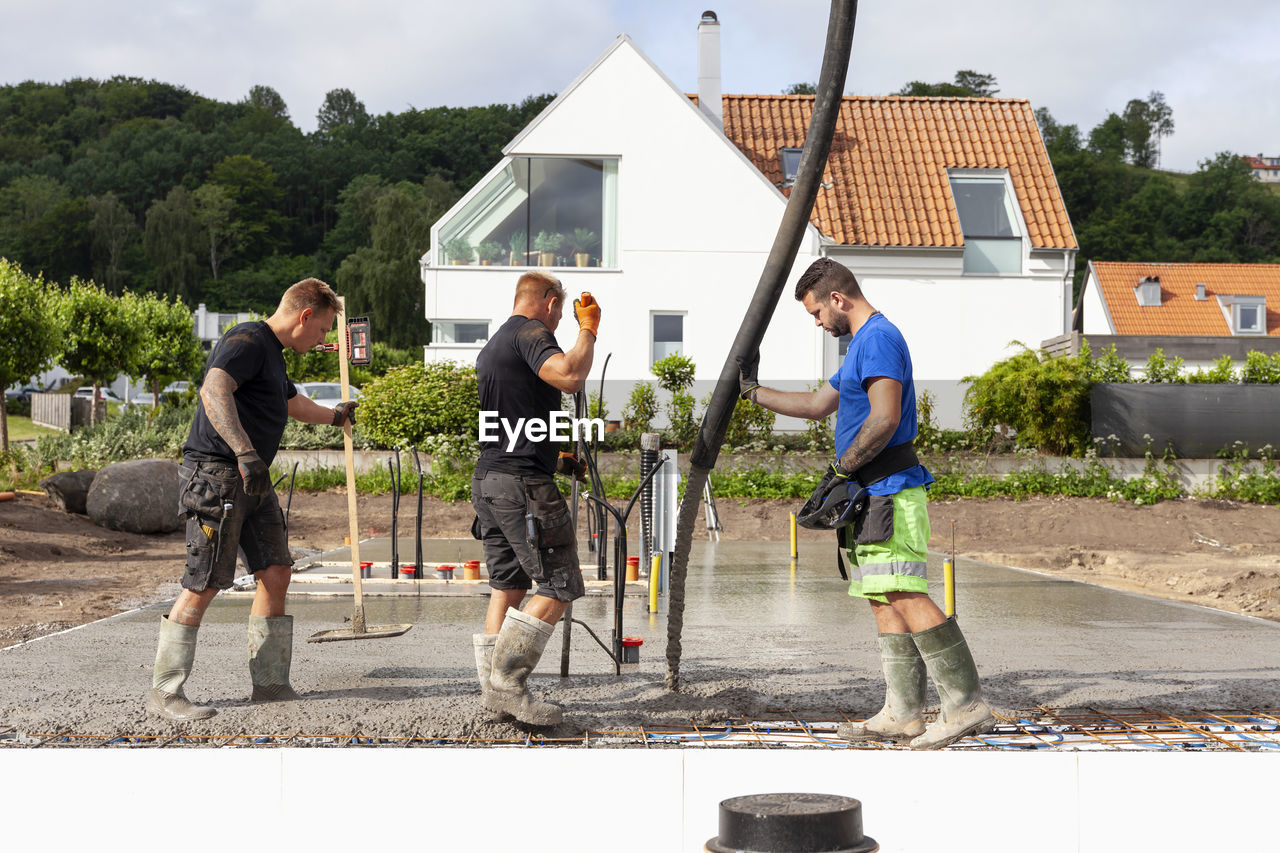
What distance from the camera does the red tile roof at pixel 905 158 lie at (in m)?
24.1

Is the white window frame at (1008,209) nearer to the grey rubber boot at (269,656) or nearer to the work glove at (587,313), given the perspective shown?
the work glove at (587,313)

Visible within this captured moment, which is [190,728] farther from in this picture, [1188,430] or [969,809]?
[1188,430]

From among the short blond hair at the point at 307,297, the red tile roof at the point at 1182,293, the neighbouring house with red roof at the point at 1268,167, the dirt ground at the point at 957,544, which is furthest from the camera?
the neighbouring house with red roof at the point at 1268,167

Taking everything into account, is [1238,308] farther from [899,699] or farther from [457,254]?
[899,699]

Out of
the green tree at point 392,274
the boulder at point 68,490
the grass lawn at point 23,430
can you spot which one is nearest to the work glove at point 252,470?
the boulder at point 68,490

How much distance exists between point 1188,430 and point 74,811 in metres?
16.9

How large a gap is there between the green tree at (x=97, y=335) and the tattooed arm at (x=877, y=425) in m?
22.7

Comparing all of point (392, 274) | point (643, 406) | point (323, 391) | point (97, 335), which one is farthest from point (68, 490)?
point (392, 274)

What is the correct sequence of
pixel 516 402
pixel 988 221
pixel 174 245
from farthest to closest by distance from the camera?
pixel 174 245 → pixel 988 221 → pixel 516 402

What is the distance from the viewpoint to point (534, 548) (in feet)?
14.5

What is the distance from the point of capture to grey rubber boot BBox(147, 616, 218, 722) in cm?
454

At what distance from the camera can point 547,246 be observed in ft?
72.7

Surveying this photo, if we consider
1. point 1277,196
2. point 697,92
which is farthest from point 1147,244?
point 697,92

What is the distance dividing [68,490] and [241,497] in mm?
11047
